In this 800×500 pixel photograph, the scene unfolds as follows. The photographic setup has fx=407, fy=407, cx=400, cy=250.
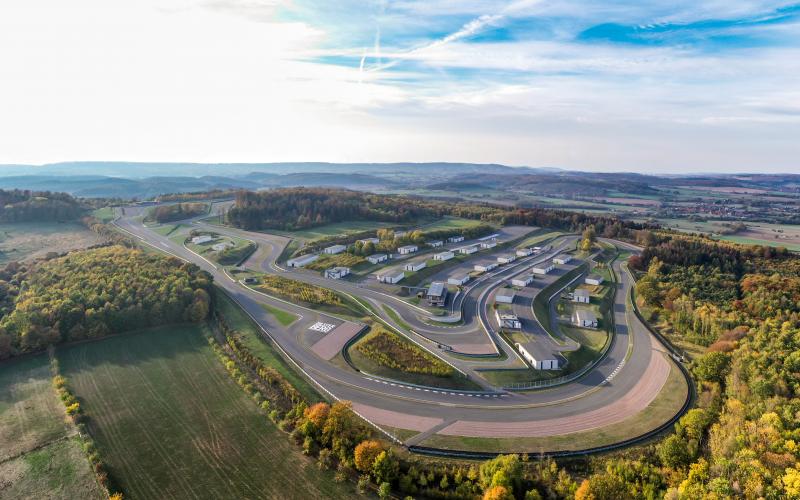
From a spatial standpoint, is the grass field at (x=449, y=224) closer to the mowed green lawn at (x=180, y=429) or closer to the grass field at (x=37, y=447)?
the mowed green lawn at (x=180, y=429)

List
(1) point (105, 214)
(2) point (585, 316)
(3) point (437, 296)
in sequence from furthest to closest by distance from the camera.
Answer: (1) point (105, 214)
(3) point (437, 296)
(2) point (585, 316)

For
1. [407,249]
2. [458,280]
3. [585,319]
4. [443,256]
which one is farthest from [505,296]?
[407,249]

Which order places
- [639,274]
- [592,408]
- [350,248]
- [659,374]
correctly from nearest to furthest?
1. [592,408]
2. [659,374]
3. [639,274]
4. [350,248]

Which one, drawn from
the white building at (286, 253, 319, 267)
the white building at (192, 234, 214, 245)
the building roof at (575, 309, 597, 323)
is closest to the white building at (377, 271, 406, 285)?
the white building at (286, 253, 319, 267)

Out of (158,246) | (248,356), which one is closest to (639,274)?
(248,356)

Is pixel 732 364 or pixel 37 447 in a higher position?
pixel 732 364

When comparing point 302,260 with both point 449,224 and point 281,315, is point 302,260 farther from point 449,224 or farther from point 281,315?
point 449,224

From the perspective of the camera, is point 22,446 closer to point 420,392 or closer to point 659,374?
point 420,392
